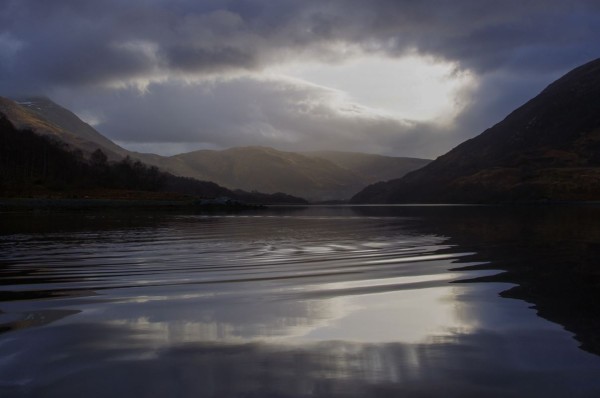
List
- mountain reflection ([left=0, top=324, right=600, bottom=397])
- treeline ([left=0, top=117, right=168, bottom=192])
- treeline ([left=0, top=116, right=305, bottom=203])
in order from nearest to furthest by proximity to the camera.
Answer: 1. mountain reflection ([left=0, top=324, right=600, bottom=397])
2. treeline ([left=0, top=116, right=305, bottom=203])
3. treeline ([left=0, top=117, right=168, bottom=192])

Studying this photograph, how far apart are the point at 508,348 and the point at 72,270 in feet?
45.7

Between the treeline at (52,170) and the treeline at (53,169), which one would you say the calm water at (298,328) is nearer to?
the treeline at (52,170)

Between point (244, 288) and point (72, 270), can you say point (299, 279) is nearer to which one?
point (244, 288)

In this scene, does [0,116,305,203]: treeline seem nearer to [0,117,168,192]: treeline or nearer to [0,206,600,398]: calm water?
[0,117,168,192]: treeline

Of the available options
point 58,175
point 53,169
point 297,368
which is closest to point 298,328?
point 297,368

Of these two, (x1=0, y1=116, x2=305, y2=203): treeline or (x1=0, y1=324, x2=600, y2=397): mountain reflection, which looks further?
(x1=0, y1=116, x2=305, y2=203): treeline

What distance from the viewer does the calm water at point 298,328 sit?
698 cm

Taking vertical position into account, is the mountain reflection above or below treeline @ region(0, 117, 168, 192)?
below

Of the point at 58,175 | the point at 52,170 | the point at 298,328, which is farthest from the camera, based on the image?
the point at 58,175

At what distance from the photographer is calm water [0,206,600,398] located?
22.9 feet

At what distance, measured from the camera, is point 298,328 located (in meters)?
9.88

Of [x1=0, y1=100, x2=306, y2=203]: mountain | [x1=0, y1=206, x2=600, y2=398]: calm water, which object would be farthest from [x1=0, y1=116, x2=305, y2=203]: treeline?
[x1=0, y1=206, x2=600, y2=398]: calm water

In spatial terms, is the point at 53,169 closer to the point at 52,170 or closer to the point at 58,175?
the point at 52,170

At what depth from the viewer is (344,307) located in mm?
11648
